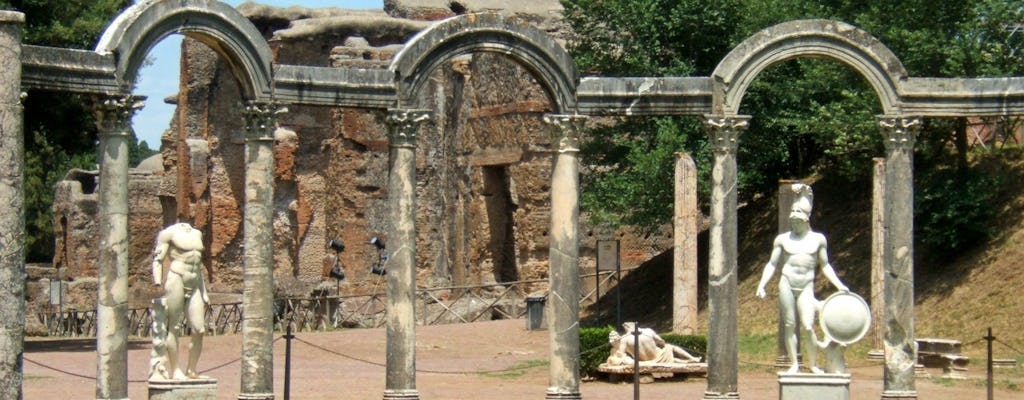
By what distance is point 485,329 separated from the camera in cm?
4553

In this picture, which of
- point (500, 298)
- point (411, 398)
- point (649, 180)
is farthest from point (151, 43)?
point (500, 298)

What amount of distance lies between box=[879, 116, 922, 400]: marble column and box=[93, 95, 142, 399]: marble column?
36.5 feet

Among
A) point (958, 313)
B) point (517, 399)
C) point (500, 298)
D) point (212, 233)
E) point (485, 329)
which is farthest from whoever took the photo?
point (212, 233)

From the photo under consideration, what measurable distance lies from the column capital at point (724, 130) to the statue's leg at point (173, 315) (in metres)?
8.04

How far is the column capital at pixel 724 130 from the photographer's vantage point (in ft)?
89.3

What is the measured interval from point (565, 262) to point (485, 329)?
19.0m

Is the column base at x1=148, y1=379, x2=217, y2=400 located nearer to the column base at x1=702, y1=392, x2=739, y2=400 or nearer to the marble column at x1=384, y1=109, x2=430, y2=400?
the marble column at x1=384, y1=109, x2=430, y2=400

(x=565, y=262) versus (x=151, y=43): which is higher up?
(x=151, y=43)

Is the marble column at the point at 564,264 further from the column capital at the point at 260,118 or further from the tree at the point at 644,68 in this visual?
the tree at the point at 644,68

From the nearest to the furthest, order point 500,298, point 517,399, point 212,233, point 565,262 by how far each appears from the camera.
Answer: point 565,262, point 517,399, point 500,298, point 212,233

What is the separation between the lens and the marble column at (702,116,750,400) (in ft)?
88.2

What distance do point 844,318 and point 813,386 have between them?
3.42 feet

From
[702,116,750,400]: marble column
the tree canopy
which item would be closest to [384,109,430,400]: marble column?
[702,116,750,400]: marble column

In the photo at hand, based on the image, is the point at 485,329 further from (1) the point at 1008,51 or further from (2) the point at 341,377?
(1) the point at 1008,51
